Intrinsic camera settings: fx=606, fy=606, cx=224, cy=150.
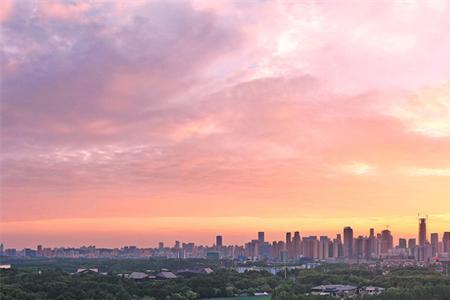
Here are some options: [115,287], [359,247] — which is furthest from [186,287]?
[359,247]

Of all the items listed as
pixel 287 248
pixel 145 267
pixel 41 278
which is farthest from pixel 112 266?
pixel 287 248

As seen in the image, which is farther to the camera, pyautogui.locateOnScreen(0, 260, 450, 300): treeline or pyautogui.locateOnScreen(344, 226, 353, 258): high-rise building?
pyautogui.locateOnScreen(344, 226, 353, 258): high-rise building

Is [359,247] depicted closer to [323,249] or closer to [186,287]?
[323,249]

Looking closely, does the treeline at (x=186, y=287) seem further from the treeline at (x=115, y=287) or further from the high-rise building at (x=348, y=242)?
the high-rise building at (x=348, y=242)

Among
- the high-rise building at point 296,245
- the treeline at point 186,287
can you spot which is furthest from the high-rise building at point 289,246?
the treeline at point 186,287

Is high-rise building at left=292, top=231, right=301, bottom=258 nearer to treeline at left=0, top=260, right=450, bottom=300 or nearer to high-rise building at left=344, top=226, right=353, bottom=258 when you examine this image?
high-rise building at left=344, top=226, right=353, bottom=258

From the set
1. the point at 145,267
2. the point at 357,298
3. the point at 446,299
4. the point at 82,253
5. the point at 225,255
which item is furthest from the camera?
the point at 82,253

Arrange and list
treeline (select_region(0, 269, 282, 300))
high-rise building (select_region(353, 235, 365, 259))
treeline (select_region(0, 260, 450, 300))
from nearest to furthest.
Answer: treeline (select_region(0, 260, 450, 300))
treeline (select_region(0, 269, 282, 300))
high-rise building (select_region(353, 235, 365, 259))

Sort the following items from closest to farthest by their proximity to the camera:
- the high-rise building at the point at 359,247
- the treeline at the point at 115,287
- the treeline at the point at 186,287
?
the treeline at the point at 186,287 → the treeline at the point at 115,287 → the high-rise building at the point at 359,247

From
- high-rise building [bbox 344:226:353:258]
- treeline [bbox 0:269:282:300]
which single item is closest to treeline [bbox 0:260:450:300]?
treeline [bbox 0:269:282:300]

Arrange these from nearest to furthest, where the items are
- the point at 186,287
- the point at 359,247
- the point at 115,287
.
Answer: the point at 115,287 → the point at 186,287 → the point at 359,247

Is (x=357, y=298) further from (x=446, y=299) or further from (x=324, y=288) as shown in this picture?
(x=324, y=288)
